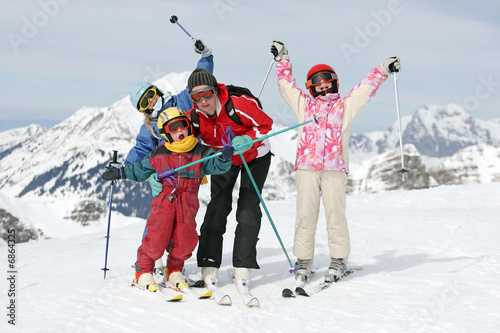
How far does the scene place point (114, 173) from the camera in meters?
5.00

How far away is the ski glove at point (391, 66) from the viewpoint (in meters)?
5.17

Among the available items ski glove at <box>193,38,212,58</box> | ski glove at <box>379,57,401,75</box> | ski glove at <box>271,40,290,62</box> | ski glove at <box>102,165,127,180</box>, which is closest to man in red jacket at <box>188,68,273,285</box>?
ski glove at <box>271,40,290,62</box>

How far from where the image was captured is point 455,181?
163 metres

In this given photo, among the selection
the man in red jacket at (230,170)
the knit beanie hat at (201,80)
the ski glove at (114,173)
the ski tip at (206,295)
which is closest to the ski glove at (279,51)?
the man in red jacket at (230,170)

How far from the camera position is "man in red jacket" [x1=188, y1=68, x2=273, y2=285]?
15.7 ft

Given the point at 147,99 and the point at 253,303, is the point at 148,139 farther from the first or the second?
the point at 253,303

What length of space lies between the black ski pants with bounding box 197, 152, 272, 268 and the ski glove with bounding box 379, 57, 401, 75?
168cm

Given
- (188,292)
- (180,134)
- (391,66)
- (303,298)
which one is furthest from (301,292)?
(391,66)

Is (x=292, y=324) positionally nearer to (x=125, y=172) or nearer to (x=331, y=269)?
(x=331, y=269)

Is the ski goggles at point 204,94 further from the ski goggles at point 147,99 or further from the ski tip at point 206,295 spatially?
the ski tip at point 206,295

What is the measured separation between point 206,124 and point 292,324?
2.21 meters

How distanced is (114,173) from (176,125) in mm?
893

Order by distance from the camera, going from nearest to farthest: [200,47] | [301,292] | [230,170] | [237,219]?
[301,292] → [237,219] → [230,170] → [200,47]

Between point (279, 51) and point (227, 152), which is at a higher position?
point (279, 51)
